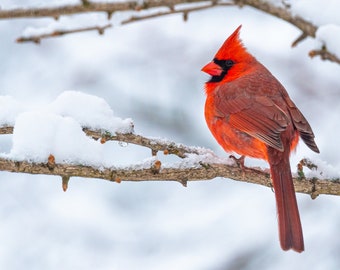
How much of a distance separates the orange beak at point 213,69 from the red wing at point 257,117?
0.35 m

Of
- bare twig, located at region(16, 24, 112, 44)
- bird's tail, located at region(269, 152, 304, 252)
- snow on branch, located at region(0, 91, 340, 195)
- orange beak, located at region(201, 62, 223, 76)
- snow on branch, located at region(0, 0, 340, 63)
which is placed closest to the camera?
snow on branch, located at region(0, 0, 340, 63)

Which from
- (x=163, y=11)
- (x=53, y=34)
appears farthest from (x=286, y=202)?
(x=53, y=34)

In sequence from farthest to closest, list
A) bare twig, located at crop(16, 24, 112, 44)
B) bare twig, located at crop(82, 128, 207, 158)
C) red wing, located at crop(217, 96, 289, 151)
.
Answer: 1. red wing, located at crop(217, 96, 289, 151)
2. bare twig, located at crop(82, 128, 207, 158)
3. bare twig, located at crop(16, 24, 112, 44)

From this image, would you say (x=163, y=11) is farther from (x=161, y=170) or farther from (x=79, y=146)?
(x=161, y=170)

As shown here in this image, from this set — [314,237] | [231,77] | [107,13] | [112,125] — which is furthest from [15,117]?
[314,237]

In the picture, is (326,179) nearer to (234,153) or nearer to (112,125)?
(234,153)

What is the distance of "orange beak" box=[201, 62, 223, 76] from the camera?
3844 millimetres

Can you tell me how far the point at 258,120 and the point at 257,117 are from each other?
0.03m

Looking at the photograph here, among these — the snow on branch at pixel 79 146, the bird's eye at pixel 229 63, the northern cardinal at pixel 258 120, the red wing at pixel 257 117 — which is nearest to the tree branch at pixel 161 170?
the snow on branch at pixel 79 146

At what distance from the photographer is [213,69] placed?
3848 millimetres

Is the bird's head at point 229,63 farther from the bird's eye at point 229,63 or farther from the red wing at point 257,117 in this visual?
the red wing at point 257,117

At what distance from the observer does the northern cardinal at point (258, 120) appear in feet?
9.68

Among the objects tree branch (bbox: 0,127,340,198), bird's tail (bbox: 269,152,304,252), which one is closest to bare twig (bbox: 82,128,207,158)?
tree branch (bbox: 0,127,340,198)

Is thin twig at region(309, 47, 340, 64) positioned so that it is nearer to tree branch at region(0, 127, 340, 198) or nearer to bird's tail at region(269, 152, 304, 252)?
tree branch at region(0, 127, 340, 198)
